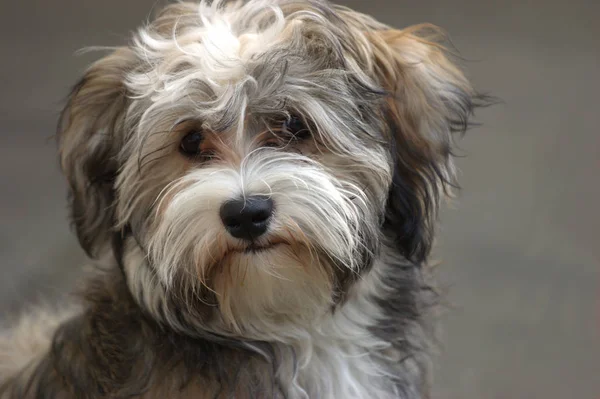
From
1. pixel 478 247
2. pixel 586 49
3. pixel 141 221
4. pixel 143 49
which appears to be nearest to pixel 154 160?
pixel 141 221

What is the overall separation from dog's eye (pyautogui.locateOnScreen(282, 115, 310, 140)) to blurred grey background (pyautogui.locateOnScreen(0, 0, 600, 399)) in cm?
59

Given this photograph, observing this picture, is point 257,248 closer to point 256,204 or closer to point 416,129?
point 256,204

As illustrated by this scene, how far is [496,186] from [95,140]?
1.84 metres

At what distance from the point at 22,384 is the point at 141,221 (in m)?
0.46

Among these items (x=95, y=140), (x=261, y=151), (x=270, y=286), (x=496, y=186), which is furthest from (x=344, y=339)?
(x=496, y=186)

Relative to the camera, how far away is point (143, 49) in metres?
1.75

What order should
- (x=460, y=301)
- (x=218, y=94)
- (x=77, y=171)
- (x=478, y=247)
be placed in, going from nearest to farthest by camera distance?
(x=218, y=94)
(x=77, y=171)
(x=460, y=301)
(x=478, y=247)

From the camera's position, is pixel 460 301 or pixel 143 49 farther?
pixel 460 301

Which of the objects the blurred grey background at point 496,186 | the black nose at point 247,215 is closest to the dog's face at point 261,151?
the black nose at point 247,215

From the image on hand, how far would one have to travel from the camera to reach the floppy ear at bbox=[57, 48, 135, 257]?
5.87 feet

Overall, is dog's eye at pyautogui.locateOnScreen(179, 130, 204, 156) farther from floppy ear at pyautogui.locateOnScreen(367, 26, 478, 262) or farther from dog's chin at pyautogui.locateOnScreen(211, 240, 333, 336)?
floppy ear at pyautogui.locateOnScreen(367, 26, 478, 262)

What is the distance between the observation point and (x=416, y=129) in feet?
5.75

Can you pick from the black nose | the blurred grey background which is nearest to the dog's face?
the black nose

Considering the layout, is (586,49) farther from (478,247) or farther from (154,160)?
(154,160)
